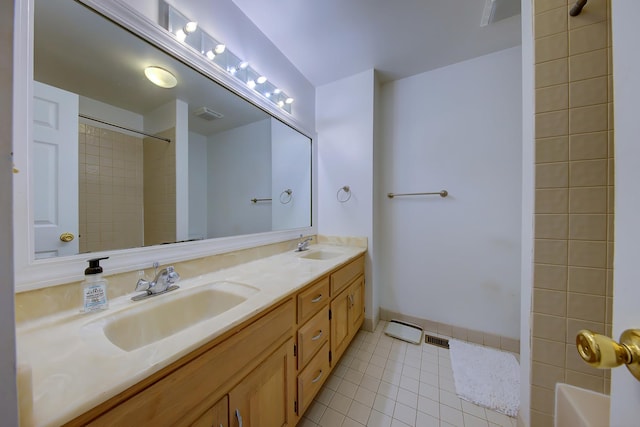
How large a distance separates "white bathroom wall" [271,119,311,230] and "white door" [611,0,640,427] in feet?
5.31

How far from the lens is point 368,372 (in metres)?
1.43

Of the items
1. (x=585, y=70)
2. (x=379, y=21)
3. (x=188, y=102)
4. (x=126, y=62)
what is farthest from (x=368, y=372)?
(x=379, y=21)

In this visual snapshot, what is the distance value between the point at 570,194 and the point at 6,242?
1.38 metres

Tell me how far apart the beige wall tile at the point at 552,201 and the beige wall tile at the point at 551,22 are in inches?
22.7

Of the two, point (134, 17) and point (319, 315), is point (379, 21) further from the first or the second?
point (319, 315)

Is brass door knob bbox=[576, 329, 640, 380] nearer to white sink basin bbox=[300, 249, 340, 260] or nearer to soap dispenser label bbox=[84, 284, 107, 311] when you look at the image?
soap dispenser label bbox=[84, 284, 107, 311]

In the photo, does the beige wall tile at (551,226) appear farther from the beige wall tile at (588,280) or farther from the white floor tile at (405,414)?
the white floor tile at (405,414)

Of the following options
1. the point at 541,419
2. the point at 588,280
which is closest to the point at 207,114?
the point at 588,280

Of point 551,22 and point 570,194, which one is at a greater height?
point 551,22

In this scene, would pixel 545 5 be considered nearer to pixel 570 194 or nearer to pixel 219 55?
pixel 570 194

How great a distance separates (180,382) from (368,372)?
1.33 meters

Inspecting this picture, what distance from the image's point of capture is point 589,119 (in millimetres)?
723

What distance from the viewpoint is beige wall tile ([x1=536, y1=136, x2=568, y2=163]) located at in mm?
754

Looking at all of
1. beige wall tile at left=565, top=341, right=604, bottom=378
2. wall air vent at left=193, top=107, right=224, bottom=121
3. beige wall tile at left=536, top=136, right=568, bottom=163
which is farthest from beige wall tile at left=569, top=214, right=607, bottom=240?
wall air vent at left=193, top=107, right=224, bottom=121
